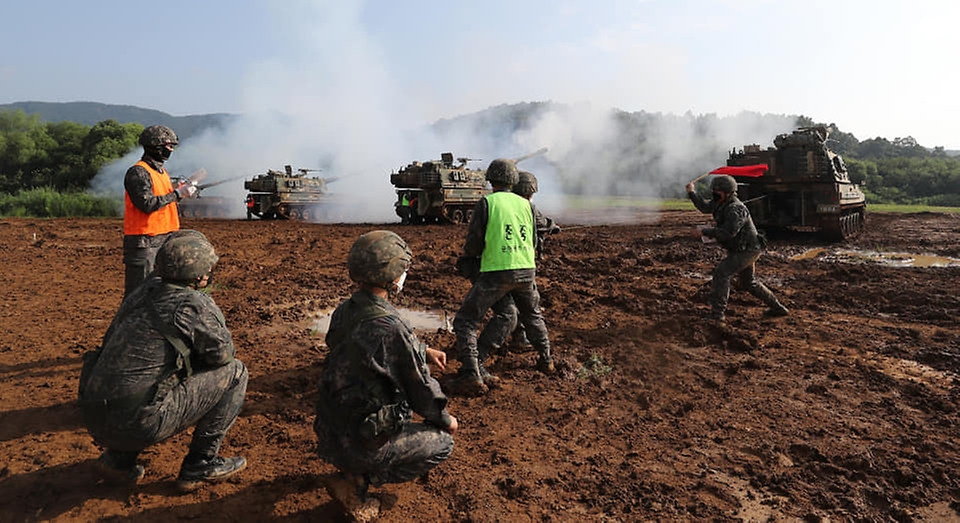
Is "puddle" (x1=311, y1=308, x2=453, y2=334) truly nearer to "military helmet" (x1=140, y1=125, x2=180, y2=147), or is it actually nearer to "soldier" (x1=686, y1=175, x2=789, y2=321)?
"military helmet" (x1=140, y1=125, x2=180, y2=147)

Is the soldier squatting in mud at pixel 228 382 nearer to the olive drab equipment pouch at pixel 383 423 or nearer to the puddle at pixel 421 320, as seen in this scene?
the olive drab equipment pouch at pixel 383 423

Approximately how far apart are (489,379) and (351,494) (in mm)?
2534

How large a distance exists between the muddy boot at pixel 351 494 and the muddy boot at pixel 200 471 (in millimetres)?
952

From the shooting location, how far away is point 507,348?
6.62 metres

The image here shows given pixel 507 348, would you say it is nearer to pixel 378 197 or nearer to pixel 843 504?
pixel 843 504

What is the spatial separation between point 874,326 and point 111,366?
7954 mm

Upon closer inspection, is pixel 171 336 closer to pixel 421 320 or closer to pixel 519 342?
pixel 519 342

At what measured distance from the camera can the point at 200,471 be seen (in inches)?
143

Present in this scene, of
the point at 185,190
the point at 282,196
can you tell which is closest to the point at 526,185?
the point at 185,190

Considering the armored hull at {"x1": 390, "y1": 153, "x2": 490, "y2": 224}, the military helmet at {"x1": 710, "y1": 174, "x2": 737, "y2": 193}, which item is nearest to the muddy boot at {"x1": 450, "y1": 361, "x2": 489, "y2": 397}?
the military helmet at {"x1": 710, "y1": 174, "x2": 737, "y2": 193}

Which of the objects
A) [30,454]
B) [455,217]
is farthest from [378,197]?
[30,454]

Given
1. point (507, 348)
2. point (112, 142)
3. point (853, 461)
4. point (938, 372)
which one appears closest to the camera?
point (853, 461)

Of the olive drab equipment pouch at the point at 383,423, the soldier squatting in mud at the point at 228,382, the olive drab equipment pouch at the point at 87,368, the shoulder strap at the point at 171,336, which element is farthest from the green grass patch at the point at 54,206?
the olive drab equipment pouch at the point at 383,423

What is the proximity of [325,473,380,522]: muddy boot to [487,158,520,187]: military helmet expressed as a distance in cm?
311
